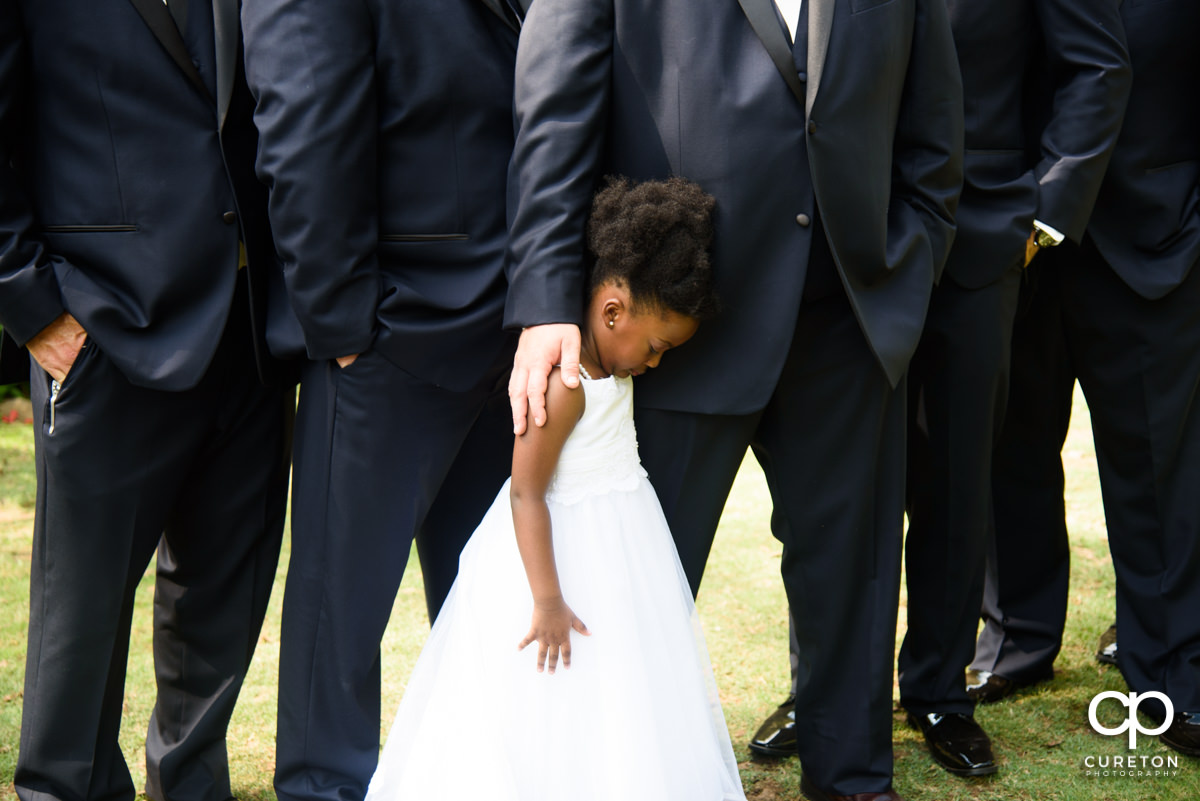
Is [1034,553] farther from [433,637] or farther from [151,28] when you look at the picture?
[151,28]

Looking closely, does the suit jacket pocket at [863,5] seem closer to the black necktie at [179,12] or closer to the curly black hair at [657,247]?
the curly black hair at [657,247]

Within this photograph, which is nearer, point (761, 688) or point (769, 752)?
point (769, 752)

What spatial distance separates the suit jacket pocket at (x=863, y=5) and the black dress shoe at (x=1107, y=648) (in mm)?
2446

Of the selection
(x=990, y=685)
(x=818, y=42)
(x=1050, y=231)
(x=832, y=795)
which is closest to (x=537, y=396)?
(x=818, y=42)

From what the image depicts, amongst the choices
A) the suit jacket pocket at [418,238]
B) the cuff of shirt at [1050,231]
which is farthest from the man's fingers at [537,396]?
the cuff of shirt at [1050,231]

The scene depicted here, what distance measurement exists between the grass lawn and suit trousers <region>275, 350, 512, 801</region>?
427 mm

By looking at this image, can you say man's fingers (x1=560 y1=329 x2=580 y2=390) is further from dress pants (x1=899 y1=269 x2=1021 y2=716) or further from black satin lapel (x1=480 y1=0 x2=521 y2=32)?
dress pants (x1=899 y1=269 x2=1021 y2=716)

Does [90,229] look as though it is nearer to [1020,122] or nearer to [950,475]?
[950,475]

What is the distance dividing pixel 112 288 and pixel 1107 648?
11.1 ft

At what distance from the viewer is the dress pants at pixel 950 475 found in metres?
Result: 3.20

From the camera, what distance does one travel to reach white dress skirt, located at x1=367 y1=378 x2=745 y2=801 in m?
2.45

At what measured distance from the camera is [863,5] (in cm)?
260

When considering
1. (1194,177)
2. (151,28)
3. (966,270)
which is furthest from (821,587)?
(151,28)

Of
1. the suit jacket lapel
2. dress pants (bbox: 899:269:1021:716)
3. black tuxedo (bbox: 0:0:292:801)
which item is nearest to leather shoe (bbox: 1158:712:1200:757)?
dress pants (bbox: 899:269:1021:716)
